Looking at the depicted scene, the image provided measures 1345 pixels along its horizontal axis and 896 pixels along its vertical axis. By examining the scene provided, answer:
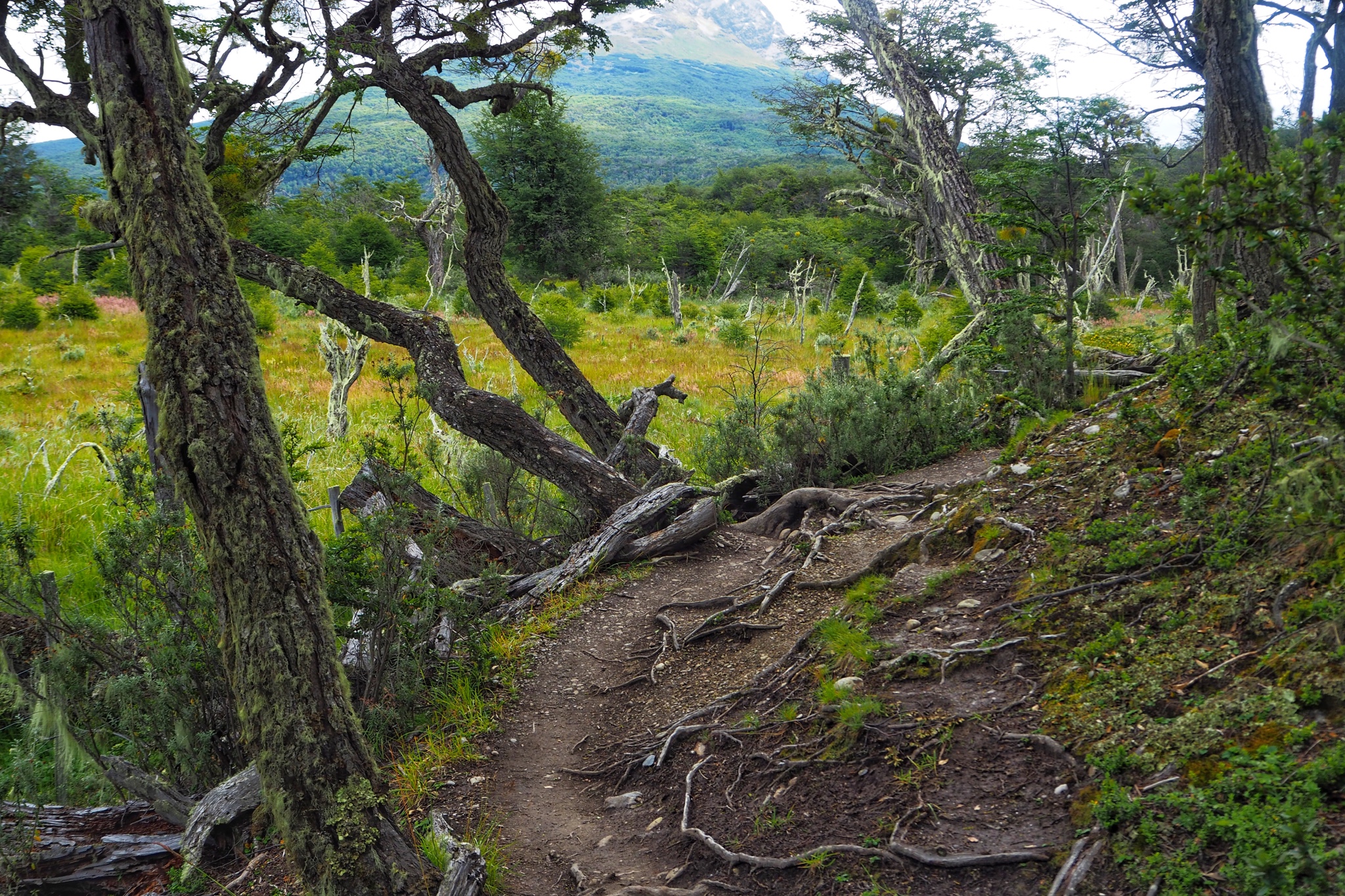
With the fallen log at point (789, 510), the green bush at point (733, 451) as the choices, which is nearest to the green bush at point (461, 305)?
the green bush at point (733, 451)

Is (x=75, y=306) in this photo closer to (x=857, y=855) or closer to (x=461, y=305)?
(x=461, y=305)

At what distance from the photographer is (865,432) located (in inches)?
300

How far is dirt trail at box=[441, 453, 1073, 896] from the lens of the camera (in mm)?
2416

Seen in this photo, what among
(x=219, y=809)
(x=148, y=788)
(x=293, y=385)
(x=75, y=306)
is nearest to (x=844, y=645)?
(x=219, y=809)

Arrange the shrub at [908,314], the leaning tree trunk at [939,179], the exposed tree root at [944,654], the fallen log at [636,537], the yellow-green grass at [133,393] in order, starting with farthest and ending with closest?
1. the shrub at [908,314]
2. the leaning tree trunk at [939,179]
3. the yellow-green grass at [133,393]
4. the fallen log at [636,537]
5. the exposed tree root at [944,654]

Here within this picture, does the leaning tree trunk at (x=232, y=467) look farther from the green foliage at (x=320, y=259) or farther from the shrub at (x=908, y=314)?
the green foliage at (x=320, y=259)

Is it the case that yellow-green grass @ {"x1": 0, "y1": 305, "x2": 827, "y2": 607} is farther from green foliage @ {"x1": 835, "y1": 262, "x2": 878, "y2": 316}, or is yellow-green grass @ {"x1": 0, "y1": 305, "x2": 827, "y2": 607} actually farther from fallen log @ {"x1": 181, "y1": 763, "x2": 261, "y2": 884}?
green foliage @ {"x1": 835, "y1": 262, "x2": 878, "y2": 316}

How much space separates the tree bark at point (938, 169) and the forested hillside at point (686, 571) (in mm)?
57

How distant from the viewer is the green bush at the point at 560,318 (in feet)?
56.5

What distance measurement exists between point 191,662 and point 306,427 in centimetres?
836

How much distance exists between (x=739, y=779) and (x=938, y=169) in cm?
754

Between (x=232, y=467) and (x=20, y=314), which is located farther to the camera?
(x=20, y=314)

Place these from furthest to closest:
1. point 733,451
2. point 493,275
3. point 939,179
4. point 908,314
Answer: point 908,314, point 939,179, point 733,451, point 493,275

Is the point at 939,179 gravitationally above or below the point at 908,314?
above
